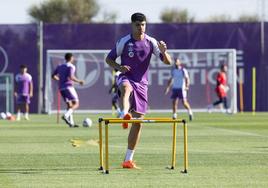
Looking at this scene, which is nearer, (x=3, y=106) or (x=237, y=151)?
(x=237, y=151)

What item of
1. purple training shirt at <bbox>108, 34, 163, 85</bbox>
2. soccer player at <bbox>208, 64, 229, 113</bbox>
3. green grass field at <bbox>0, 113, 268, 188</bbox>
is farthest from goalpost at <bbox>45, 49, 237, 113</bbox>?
purple training shirt at <bbox>108, 34, 163, 85</bbox>

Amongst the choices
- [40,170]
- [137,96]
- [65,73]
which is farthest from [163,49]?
[65,73]

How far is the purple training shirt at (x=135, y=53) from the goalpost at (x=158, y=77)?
2723 cm

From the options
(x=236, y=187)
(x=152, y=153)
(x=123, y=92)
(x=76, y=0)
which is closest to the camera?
(x=236, y=187)

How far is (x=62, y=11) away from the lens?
81.9m

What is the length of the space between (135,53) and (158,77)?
28473mm

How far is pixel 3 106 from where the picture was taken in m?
41.5

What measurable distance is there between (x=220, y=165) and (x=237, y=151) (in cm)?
312

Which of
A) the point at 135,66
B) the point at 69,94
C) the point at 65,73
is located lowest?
the point at 69,94

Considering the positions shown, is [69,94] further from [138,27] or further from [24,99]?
[138,27]

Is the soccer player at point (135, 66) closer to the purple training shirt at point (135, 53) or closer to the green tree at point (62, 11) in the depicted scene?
the purple training shirt at point (135, 53)

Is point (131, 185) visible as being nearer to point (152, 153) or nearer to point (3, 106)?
point (152, 153)

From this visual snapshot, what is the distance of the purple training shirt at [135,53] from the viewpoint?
14.1 m

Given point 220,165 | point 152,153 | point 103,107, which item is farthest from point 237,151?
point 103,107
